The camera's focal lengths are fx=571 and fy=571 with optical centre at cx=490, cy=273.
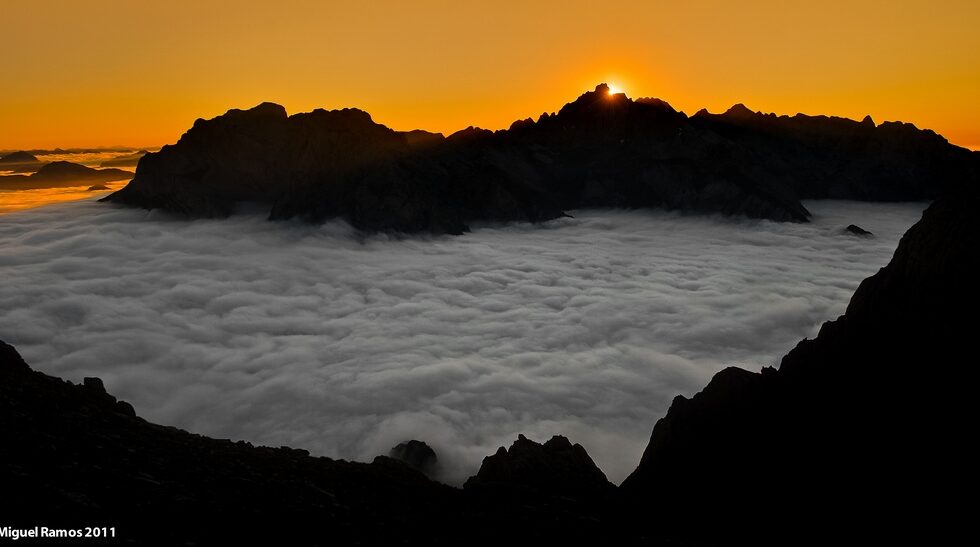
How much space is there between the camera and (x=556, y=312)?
81812 mm

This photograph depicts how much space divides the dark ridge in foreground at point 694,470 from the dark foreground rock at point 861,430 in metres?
0.04

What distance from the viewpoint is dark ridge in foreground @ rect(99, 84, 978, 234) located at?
Answer: 399 ft

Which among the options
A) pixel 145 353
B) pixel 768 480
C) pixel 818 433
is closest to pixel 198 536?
pixel 768 480

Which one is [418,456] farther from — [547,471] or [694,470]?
[694,470]

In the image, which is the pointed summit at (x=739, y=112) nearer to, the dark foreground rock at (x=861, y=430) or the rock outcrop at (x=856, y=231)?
the rock outcrop at (x=856, y=231)

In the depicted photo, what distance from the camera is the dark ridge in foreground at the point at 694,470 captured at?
40.1 ft

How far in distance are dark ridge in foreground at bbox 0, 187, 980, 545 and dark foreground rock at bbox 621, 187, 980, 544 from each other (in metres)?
0.04

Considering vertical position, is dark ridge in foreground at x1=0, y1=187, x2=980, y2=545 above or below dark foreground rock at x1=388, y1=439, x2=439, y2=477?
above

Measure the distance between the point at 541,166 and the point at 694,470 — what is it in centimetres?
14817

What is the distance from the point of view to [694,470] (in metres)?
19.2

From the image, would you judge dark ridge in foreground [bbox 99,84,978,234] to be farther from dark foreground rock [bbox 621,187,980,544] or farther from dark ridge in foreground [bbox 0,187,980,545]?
dark foreground rock [bbox 621,187,980,544]

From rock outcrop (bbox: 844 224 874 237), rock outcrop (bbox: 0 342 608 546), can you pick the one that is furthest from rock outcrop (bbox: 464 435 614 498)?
rock outcrop (bbox: 844 224 874 237)

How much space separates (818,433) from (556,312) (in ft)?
212

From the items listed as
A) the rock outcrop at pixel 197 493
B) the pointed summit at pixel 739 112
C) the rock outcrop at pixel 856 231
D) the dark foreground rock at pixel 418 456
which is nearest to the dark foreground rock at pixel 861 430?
the rock outcrop at pixel 197 493
